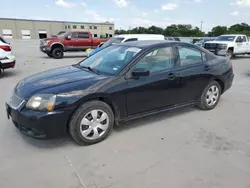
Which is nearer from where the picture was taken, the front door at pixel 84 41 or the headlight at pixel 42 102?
the headlight at pixel 42 102

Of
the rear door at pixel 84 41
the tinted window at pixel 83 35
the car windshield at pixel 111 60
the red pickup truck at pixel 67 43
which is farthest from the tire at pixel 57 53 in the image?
the car windshield at pixel 111 60

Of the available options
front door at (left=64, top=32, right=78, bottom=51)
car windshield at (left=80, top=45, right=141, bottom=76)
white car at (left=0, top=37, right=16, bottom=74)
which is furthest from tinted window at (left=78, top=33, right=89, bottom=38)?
car windshield at (left=80, top=45, right=141, bottom=76)

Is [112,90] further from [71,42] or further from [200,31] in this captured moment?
[200,31]

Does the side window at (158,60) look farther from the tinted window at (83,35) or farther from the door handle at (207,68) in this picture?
the tinted window at (83,35)

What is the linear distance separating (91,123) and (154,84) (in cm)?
126

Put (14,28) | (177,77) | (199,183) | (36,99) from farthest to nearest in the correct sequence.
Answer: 1. (14,28)
2. (177,77)
3. (36,99)
4. (199,183)

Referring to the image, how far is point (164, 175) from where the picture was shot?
Result: 2.56 m

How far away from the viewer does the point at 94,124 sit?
3188 millimetres

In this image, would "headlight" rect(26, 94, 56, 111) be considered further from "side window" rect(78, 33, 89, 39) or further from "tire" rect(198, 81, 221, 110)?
"side window" rect(78, 33, 89, 39)

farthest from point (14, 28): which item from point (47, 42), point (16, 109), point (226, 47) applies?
point (16, 109)

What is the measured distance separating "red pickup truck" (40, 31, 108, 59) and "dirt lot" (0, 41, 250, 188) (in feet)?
37.3

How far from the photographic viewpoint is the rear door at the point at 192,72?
13.2ft

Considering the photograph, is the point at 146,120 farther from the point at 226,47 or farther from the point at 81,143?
the point at 226,47

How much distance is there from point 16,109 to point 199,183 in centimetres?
258
